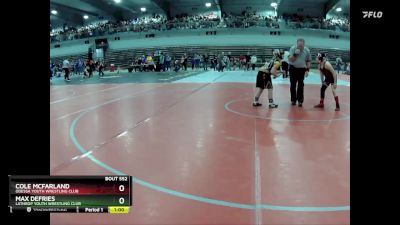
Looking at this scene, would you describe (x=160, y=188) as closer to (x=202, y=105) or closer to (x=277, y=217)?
(x=277, y=217)

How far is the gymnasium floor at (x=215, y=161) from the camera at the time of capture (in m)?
2.48

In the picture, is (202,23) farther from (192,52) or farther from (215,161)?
(215,161)

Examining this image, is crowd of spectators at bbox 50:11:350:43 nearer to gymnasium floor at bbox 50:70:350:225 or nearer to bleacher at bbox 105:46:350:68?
bleacher at bbox 105:46:350:68
